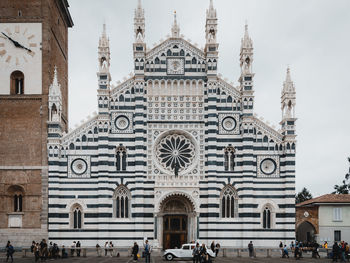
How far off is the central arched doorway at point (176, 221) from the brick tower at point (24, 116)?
9360 millimetres

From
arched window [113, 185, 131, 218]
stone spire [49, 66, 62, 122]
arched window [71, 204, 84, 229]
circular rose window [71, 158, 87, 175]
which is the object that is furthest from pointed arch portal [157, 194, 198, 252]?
stone spire [49, 66, 62, 122]

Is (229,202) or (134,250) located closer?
(134,250)

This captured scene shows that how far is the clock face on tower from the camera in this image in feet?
143

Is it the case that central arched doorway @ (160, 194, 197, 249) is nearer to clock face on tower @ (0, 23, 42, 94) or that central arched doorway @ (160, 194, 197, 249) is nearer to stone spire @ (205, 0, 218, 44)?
stone spire @ (205, 0, 218, 44)

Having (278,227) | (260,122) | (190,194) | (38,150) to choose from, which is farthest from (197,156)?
(38,150)

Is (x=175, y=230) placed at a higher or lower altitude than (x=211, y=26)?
lower

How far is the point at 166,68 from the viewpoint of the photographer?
1734 inches

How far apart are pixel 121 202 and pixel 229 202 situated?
8561 mm

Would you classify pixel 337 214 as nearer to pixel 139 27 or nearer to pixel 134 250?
pixel 134 250

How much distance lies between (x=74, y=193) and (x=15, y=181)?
4.68m

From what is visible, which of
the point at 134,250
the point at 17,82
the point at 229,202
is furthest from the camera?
the point at 17,82

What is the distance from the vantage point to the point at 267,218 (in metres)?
42.7

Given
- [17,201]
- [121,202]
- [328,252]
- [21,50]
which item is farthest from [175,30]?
[328,252]

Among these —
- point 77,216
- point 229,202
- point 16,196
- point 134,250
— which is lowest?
point 134,250
